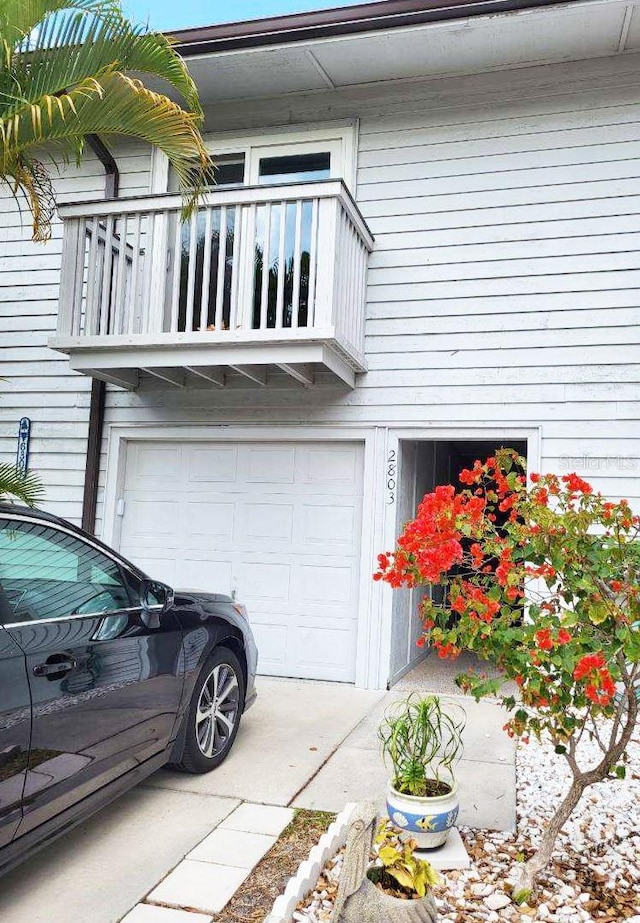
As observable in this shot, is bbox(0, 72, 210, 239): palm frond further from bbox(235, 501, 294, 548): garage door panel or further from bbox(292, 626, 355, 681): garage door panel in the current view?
bbox(292, 626, 355, 681): garage door panel

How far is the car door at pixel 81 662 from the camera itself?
2.71 meters

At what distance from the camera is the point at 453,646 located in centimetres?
291

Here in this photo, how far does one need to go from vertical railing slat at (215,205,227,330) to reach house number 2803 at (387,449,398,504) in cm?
187

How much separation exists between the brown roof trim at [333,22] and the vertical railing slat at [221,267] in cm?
151

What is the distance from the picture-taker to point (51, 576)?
3.09 meters

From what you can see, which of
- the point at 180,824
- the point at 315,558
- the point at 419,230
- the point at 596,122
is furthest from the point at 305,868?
the point at 596,122

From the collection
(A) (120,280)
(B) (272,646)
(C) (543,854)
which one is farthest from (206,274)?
(C) (543,854)

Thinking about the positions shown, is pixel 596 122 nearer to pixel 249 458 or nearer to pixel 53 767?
pixel 249 458

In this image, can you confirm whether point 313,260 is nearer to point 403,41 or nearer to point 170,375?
point 170,375

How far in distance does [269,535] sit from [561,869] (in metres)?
4.24

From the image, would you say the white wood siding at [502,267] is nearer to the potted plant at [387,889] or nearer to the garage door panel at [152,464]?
the garage door panel at [152,464]

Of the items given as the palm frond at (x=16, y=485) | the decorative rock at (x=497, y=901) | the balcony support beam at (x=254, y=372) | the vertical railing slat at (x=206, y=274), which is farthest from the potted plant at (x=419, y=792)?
the vertical railing slat at (x=206, y=274)

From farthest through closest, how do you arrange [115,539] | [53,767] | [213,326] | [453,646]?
[115,539] → [213,326] → [453,646] → [53,767]

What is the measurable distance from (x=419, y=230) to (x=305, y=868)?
5396mm
